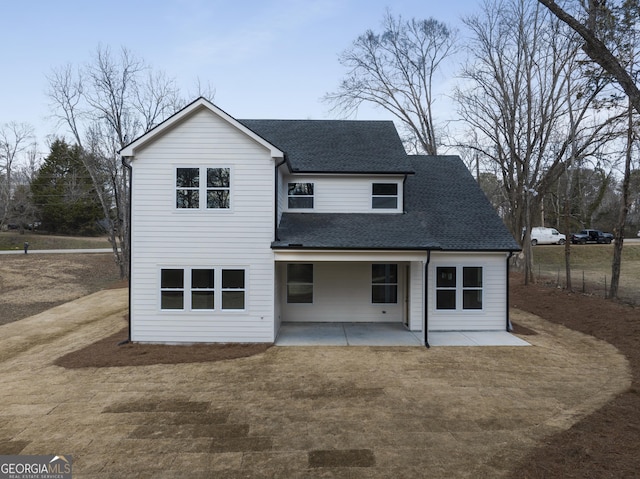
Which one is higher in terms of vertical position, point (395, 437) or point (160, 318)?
point (160, 318)

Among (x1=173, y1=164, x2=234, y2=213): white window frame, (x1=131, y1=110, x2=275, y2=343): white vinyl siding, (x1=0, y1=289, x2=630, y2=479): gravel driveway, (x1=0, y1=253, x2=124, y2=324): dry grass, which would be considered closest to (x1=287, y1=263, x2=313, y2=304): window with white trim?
(x1=131, y1=110, x2=275, y2=343): white vinyl siding

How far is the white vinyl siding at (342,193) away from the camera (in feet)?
44.1

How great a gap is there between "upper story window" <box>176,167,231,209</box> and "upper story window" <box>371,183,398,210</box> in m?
5.29

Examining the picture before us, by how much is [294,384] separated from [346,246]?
4230 millimetres

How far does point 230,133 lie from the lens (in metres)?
11.0

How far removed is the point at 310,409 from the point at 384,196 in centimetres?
851

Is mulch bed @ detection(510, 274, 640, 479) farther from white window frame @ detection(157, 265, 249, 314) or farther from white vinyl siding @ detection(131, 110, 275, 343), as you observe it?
white window frame @ detection(157, 265, 249, 314)

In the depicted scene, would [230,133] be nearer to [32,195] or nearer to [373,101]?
[373,101]

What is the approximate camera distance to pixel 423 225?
41.4 ft

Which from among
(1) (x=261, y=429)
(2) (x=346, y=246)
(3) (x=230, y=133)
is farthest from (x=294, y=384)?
(3) (x=230, y=133)

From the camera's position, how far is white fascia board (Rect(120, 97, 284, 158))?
34.9 feet

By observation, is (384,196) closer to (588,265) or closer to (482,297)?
(482,297)

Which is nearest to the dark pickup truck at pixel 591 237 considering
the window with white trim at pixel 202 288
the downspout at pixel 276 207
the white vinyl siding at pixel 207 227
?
the downspout at pixel 276 207

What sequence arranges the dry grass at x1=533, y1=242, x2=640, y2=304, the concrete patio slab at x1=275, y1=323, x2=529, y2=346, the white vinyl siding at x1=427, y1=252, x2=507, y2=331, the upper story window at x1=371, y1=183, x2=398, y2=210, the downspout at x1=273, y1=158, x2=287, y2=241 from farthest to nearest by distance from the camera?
the dry grass at x1=533, y1=242, x2=640, y2=304
the upper story window at x1=371, y1=183, x2=398, y2=210
the white vinyl siding at x1=427, y1=252, x2=507, y2=331
the concrete patio slab at x1=275, y1=323, x2=529, y2=346
the downspout at x1=273, y1=158, x2=287, y2=241
